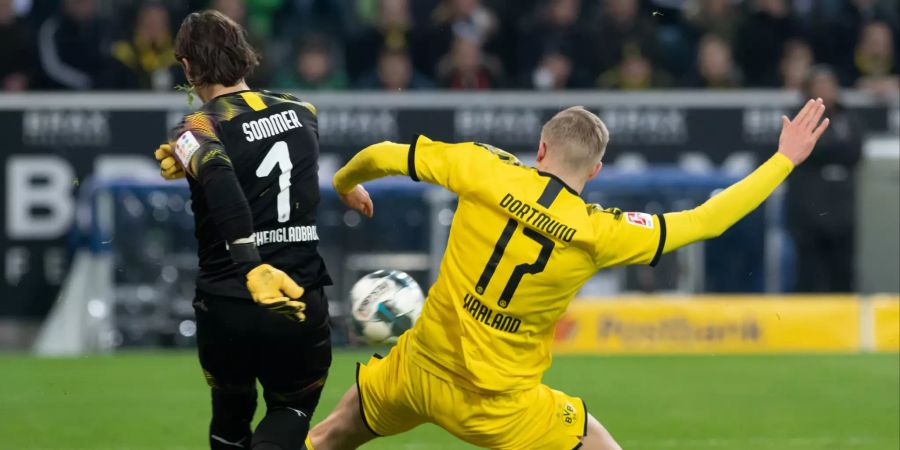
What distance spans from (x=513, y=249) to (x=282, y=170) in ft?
2.97

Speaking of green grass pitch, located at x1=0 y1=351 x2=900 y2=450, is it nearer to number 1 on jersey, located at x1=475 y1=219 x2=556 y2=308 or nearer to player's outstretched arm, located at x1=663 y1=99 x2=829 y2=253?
number 1 on jersey, located at x1=475 y1=219 x2=556 y2=308

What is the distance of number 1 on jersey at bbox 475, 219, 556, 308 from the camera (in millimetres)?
5504

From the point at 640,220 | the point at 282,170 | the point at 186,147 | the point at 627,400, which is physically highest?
the point at 186,147

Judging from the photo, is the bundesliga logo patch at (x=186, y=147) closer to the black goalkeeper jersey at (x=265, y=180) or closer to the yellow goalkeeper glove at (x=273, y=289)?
the black goalkeeper jersey at (x=265, y=180)

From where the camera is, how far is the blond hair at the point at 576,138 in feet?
18.1

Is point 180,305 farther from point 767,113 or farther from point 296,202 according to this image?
point 296,202

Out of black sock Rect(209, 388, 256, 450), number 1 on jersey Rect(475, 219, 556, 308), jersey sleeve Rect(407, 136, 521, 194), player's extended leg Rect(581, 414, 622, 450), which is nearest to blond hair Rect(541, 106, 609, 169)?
jersey sleeve Rect(407, 136, 521, 194)

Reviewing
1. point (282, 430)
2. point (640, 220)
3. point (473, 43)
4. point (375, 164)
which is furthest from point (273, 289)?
point (473, 43)

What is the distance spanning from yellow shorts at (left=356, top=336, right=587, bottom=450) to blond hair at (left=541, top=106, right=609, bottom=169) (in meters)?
0.89

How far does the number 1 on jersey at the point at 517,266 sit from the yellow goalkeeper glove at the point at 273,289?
0.73m

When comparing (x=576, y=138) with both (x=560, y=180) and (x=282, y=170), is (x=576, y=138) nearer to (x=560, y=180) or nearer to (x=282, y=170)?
Result: (x=560, y=180)

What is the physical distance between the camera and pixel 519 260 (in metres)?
5.52

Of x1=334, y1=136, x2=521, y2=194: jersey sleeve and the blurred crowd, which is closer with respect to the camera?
x1=334, y1=136, x2=521, y2=194: jersey sleeve

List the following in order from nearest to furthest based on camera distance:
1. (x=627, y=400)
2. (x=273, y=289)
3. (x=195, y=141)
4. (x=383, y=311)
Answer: (x=273, y=289)
(x=195, y=141)
(x=383, y=311)
(x=627, y=400)
